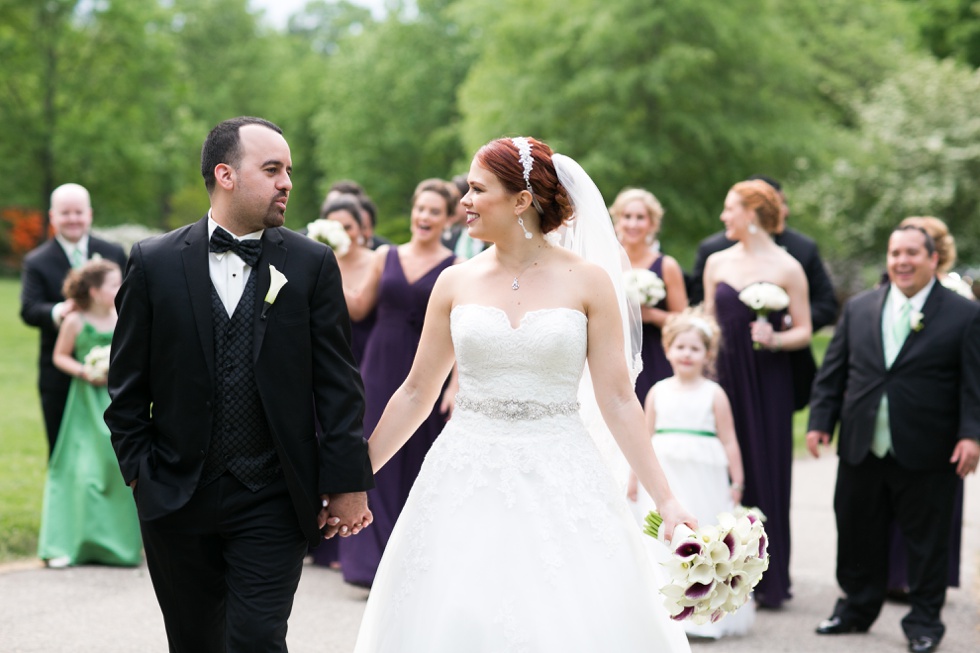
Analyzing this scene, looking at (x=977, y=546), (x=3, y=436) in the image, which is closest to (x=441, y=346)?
(x=977, y=546)

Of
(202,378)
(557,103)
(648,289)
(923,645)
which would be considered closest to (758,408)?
(648,289)

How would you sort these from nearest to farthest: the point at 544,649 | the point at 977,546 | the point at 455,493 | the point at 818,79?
the point at 544,649 < the point at 455,493 < the point at 977,546 < the point at 818,79

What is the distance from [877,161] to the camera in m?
31.4

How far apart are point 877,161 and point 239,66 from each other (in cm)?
3973

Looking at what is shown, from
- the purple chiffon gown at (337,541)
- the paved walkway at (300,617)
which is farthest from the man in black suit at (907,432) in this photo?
the purple chiffon gown at (337,541)

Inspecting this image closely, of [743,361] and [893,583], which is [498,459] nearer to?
[743,361]

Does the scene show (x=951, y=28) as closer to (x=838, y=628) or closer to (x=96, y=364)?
(x=838, y=628)

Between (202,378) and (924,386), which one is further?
(924,386)

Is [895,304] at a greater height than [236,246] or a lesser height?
lesser

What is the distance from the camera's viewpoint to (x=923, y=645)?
7117 mm

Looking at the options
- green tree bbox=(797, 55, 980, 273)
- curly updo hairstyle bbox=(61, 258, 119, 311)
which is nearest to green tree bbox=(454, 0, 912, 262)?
green tree bbox=(797, 55, 980, 273)

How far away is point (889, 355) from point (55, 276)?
613 cm

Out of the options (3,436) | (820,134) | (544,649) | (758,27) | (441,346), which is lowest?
(3,436)

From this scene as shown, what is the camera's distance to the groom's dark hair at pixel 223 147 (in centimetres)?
434
